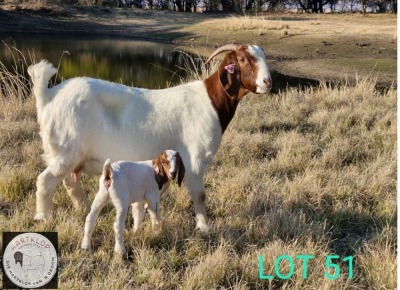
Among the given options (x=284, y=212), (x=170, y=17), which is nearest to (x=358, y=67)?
(x=284, y=212)

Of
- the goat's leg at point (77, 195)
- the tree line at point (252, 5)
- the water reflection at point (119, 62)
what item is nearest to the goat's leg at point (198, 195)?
the goat's leg at point (77, 195)

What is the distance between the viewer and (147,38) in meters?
34.4

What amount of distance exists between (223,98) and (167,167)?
0.96 metres

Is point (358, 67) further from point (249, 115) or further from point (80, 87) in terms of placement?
point (80, 87)

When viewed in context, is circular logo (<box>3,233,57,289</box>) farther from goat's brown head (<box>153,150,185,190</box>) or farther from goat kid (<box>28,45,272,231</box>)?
goat's brown head (<box>153,150,185,190</box>)

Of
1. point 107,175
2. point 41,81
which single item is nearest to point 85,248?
point 107,175

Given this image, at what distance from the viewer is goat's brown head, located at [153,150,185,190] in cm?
348

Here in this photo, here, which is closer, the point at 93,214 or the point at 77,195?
the point at 93,214

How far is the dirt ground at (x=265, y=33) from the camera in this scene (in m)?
19.2

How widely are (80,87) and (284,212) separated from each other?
6.99 ft

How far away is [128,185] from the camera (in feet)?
11.2

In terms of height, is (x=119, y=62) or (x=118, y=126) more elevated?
(x=118, y=126)

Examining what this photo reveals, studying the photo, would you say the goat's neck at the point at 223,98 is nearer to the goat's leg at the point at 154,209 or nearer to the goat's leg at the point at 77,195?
the goat's leg at the point at 154,209

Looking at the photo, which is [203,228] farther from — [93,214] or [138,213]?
[93,214]
